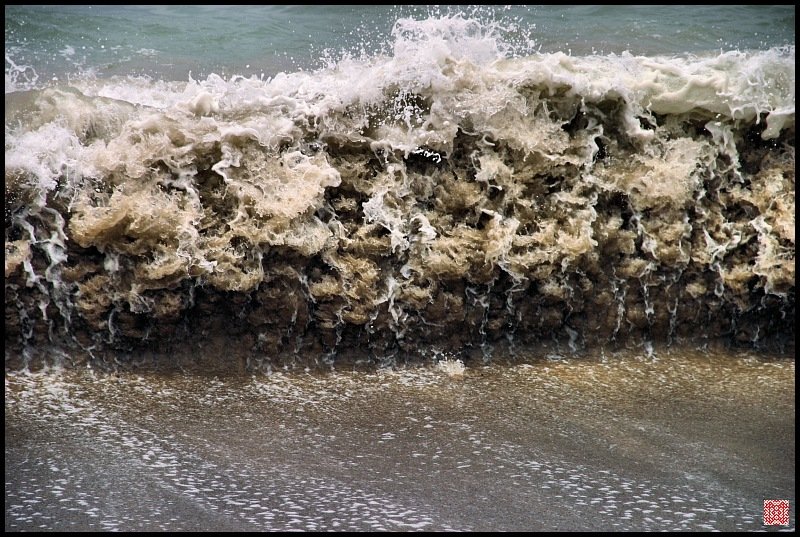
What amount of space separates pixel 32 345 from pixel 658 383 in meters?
2.70

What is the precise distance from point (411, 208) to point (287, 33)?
8.92 feet

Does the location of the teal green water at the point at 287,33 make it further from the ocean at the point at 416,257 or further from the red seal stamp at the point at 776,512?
the red seal stamp at the point at 776,512

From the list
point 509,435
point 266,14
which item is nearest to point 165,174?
point 509,435

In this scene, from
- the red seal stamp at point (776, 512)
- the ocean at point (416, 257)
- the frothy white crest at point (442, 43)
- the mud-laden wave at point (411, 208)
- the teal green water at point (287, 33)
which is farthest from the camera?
the teal green water at point (287, 33)

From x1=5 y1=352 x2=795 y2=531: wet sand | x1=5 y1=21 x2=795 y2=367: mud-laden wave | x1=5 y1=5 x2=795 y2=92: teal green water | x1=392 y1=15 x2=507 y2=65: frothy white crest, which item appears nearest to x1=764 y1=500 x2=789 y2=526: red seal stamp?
x1=5 y1=352 x2=795 y2=531: wet sand

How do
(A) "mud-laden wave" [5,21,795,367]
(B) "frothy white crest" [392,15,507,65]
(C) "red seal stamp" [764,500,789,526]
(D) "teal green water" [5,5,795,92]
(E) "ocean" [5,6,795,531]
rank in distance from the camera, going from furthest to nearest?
1. (D) "teal green water" [5,5,795,92]
2. (B) "frothy white crest" [392,15,507,65]
3. (A) "mud-laden wave" [5,21,795,367]
4. (E) "ocean" [5,6,795,531]
5. (C) "red seal stamp" [764,500,789,526]

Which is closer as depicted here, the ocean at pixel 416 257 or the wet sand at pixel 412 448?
the wet sand at pixel 412 448

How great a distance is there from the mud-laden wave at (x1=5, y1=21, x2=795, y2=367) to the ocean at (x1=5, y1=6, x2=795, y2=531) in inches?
0.4

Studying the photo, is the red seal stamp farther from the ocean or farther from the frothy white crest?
the frothy white crest

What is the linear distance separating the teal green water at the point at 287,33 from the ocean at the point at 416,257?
99 cm

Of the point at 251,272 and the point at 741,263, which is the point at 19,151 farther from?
the point at 741,263

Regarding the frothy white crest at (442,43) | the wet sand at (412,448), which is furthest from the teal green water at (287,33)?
the wet sand at (412,448)

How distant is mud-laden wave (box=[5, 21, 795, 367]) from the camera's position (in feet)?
12.2

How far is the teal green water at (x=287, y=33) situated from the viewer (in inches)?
208
